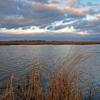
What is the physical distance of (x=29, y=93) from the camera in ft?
26.9

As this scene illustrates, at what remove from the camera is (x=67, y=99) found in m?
7.74

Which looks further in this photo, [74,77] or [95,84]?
[95,84]

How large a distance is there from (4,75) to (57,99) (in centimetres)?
1248

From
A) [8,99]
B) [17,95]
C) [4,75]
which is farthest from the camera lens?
[4,75]

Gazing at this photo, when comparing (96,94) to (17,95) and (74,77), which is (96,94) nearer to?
(17,95)

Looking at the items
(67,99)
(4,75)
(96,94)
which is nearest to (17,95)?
(96,94)

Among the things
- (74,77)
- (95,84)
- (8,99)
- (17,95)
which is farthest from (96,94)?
(8,99)

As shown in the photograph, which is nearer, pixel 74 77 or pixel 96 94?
pixel 74 77

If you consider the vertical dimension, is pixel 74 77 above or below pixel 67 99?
above

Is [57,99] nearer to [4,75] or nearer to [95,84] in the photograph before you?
[95,84]

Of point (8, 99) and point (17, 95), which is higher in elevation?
point (8, 99)

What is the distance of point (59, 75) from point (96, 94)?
580 cm

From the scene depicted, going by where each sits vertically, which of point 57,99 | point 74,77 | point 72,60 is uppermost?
point 72,60

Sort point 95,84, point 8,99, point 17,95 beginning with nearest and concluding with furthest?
point 8,99 → point 17,95 → point 95,84
